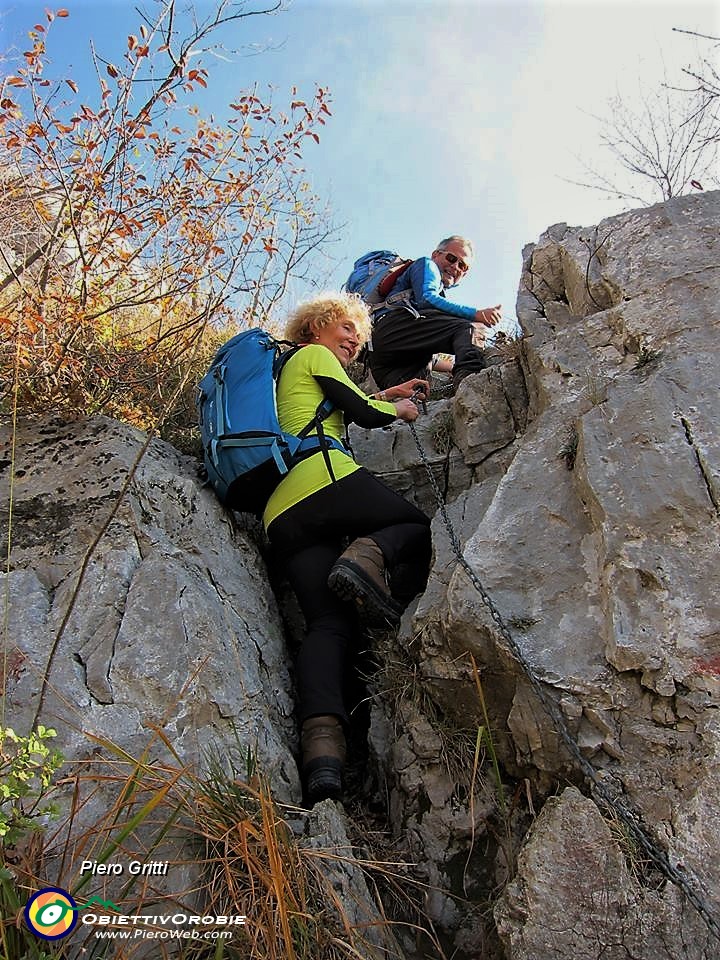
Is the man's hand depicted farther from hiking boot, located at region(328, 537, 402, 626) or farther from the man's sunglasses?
hiking boot, located at region(328, 537, 402, 626)

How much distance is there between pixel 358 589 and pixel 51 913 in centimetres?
191

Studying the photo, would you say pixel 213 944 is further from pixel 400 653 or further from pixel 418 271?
pixel 418 271

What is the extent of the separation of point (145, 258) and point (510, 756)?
479cm

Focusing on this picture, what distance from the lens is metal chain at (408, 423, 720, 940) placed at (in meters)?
2.35

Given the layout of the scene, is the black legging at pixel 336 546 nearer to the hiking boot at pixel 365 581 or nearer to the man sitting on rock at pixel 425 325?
the hiking boot at pixel 365 581

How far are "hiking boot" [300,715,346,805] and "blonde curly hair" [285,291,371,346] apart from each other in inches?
106

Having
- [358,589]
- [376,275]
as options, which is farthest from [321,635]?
[376,275]

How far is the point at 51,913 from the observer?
90.9 inches

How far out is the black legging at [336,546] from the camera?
3820 mm

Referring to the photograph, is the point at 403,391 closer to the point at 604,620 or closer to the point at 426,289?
the point at 426,289

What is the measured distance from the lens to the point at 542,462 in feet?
12.6

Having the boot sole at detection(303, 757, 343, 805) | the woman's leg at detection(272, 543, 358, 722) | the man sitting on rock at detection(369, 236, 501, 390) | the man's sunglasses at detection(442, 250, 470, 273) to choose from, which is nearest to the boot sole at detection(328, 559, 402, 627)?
the woman's leg at detection(272, 543, 358, 722)

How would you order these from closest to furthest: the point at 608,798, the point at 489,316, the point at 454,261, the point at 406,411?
the point at 608,798
the point at 406,411
the point at 489,316
the point at 454,261

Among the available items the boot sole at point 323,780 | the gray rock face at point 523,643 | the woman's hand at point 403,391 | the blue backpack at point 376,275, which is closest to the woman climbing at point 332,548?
the boot sole at point 323,780
